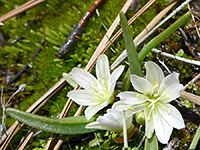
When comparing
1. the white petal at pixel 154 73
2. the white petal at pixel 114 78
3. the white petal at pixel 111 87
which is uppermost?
the white petal at pixel 114 78

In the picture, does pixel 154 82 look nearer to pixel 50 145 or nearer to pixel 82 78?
pixel 82 78

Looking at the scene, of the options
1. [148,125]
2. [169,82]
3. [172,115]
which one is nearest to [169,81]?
[169,82]

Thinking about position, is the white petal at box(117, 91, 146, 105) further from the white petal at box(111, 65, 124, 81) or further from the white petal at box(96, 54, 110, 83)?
the white petal at box(96, 54, 110, 83)

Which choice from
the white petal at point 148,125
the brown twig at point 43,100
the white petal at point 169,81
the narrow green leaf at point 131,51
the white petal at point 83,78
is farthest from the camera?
the brown twig at point 43,100

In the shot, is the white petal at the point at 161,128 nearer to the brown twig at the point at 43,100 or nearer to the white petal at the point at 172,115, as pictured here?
the white petal at the point at 172,115

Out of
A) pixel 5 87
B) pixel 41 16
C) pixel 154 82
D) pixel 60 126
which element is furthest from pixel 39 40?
pixel 154 82

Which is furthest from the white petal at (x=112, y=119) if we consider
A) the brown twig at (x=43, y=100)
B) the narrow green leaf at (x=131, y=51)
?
the brown twig at (x=43, y=100)

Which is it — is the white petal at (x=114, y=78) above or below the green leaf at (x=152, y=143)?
above
